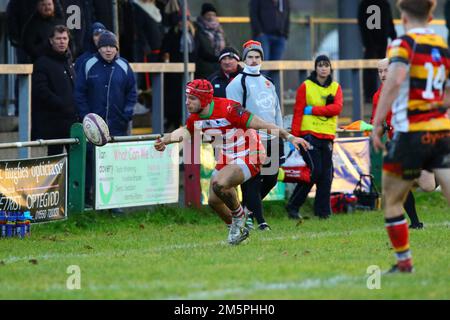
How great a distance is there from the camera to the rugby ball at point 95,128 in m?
14.3

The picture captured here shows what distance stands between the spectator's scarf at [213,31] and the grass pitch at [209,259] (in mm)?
2878

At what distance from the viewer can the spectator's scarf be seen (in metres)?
18.1

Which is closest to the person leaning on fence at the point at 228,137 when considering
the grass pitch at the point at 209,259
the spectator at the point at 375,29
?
the grass pitch at the point at 209,259

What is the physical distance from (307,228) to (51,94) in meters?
3.51

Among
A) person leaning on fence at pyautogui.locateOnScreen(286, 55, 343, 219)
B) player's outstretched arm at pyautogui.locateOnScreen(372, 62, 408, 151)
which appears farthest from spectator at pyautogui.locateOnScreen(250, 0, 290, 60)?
player's outstretched arm at pyautogui.locateOnScreen(372, 62, 408, 151)

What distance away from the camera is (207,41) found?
1812 centimetres

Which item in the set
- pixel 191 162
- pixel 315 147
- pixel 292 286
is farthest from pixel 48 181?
pixel 292 286

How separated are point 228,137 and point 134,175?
316 centimetres

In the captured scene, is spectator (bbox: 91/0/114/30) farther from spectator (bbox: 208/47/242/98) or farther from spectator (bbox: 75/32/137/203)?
spectator (bbox: 208/47/242/98)

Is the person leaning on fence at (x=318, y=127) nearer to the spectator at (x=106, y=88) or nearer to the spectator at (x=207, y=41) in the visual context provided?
the spectator at (x=207, y=41)

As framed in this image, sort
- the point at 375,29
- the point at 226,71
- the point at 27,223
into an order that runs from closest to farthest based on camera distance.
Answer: the point at 27,223
the point at 226,71
the point at 375,29

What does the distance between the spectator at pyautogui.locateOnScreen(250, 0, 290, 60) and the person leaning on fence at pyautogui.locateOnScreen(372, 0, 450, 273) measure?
904cm

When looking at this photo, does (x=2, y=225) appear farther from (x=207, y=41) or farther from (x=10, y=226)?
(x=207, y=41)

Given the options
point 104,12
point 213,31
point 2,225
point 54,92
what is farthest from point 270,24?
point 2,225
